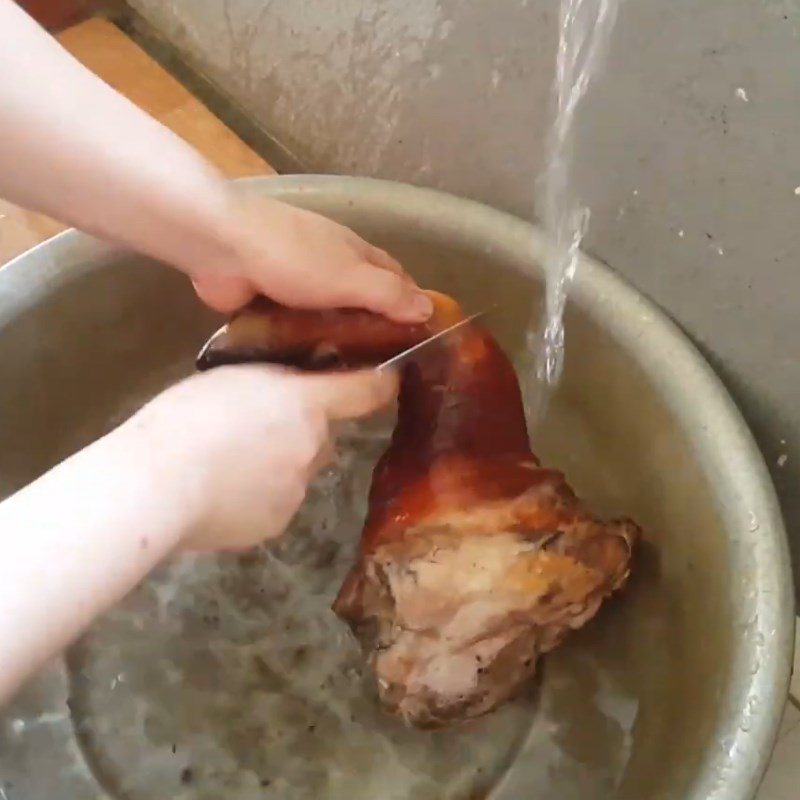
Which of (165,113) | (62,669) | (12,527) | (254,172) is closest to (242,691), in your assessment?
(62,669)

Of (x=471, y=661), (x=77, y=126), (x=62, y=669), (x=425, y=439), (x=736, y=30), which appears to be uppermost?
(x=736, y=30)

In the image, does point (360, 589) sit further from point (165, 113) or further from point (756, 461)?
point (165, 113)

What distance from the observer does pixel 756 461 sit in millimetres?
653

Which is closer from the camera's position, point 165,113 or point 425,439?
point 425,439

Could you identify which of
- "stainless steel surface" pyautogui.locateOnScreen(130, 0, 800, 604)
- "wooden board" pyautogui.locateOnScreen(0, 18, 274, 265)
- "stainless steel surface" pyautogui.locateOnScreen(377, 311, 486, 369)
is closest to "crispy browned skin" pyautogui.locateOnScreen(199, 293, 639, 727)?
"stainless steel surface" pyautogui.locateOnScreen(377, 311, 486, 369)

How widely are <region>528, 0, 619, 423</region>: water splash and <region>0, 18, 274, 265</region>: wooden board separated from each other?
0.44m

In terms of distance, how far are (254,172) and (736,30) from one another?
66 centimetres

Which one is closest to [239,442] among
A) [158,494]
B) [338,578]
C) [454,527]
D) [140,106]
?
[158,494]

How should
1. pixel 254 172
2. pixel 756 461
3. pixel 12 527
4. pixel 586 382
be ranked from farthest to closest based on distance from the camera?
pixel 254 172
pixel 586 382
pixel 756 461
pixel 12 527

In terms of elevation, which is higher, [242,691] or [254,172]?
[254,172]

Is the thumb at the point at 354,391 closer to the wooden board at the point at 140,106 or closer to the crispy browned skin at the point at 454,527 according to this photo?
the crispy browned skin at the point at 454,527

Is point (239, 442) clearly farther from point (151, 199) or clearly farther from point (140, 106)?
point (140, 106)

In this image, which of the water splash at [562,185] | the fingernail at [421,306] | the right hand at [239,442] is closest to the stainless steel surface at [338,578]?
the water splash at [562,185]

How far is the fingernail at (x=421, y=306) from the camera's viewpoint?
70cm
